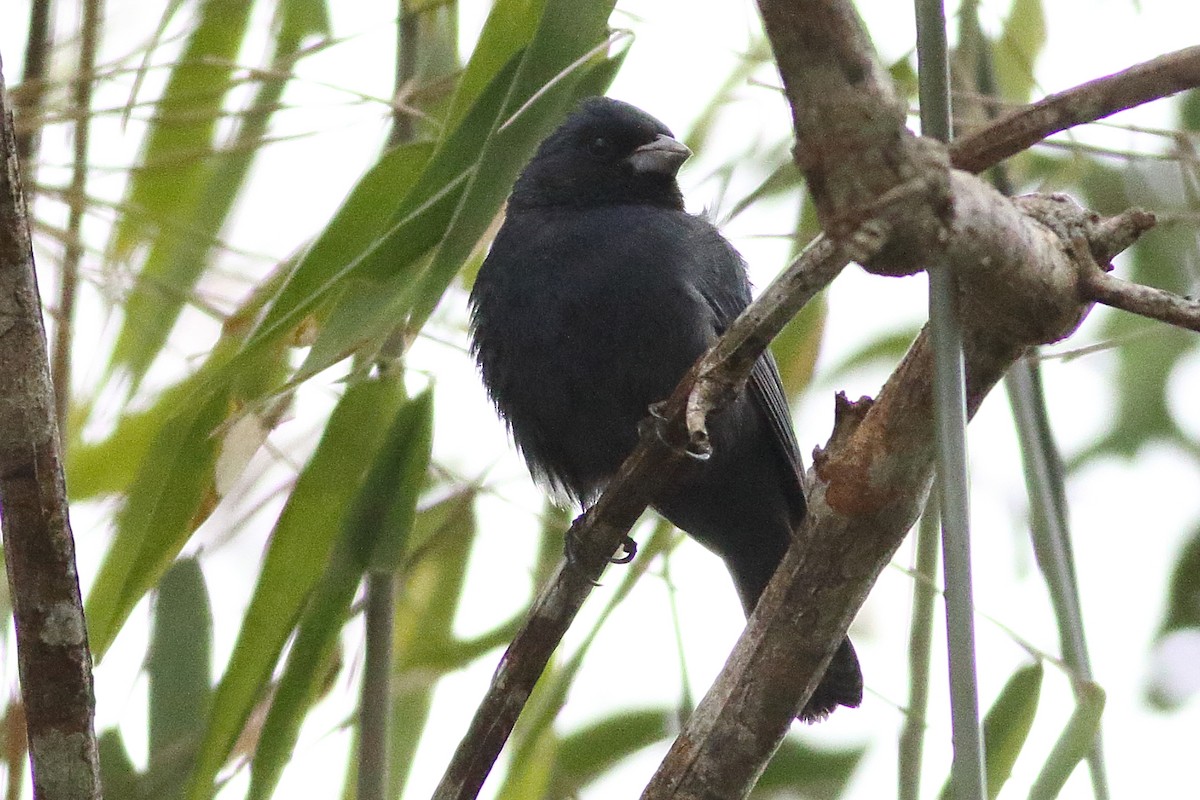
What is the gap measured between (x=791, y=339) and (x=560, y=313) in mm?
512

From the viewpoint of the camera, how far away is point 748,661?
87.7 inches

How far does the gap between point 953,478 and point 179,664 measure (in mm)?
1960

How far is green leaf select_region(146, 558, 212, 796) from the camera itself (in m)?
2.76

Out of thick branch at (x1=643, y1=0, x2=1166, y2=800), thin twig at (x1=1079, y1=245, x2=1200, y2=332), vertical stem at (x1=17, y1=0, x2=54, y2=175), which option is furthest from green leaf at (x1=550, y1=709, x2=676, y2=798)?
thin twig at (x1=1079, y1=245, x2=1200, y2=332)

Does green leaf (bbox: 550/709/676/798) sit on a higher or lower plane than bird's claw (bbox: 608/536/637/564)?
lower

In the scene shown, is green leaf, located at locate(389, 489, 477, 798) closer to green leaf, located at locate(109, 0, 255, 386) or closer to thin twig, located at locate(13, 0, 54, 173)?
green leaf, located at locate(109, 0, 255, 386)

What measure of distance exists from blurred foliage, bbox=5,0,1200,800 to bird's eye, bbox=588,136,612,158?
0.30 meters

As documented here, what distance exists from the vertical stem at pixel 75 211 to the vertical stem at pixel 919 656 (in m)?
1.71

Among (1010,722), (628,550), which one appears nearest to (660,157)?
(628,550)

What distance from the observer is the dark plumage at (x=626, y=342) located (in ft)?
9.78

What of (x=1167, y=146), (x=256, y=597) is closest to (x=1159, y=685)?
(x=1167, y=146)

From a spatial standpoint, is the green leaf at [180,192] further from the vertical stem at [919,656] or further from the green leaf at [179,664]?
the vertical stem at [919,656]

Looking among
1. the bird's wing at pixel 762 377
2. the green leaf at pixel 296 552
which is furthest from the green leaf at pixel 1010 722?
the green leaf at pixel 296 552

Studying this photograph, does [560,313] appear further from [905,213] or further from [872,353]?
[905,213]
